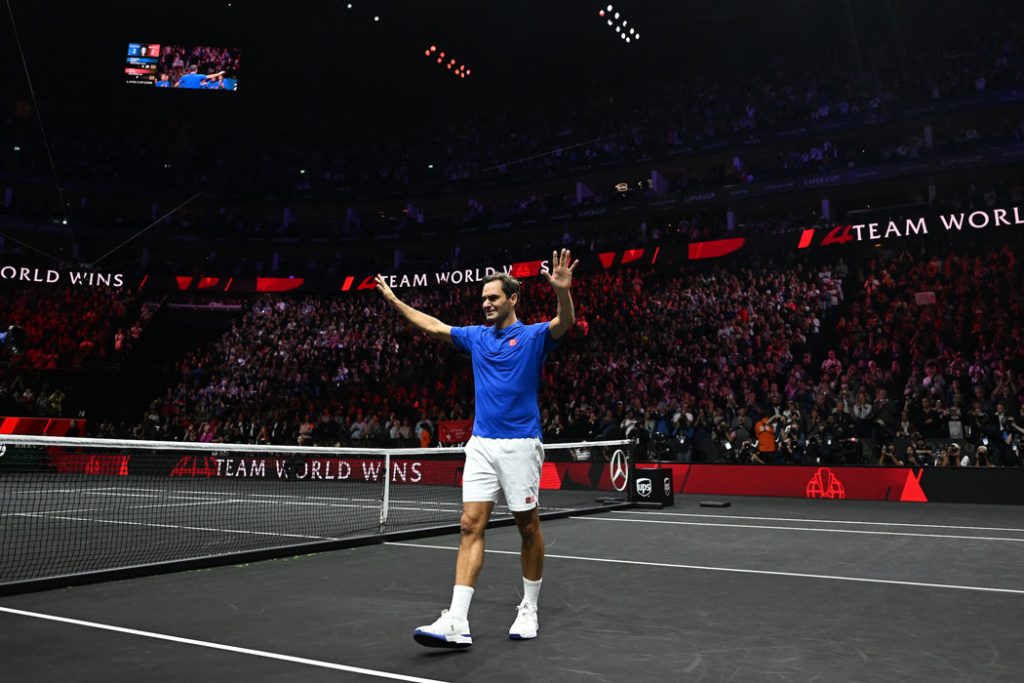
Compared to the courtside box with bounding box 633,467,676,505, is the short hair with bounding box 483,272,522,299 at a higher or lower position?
higher

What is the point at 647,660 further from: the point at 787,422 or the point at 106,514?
the point at 787,422

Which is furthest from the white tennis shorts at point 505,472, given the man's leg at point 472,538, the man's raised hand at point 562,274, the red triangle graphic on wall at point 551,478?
the red triangle graphic on wall at point 551,478

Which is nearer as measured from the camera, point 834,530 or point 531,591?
point 531,591

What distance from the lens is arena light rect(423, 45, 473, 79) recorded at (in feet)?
137

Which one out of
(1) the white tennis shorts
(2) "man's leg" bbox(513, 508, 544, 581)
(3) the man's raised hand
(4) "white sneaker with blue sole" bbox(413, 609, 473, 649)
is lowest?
(4) "white sneaker with blue sole" bbox(413, 609, 473, 649)

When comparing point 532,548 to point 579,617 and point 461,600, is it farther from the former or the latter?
point 579,617

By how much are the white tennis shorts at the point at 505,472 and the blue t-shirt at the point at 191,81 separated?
144 feet

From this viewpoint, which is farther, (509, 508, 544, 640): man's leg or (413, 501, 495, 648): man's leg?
(509, 508, 544, 640): man's leg

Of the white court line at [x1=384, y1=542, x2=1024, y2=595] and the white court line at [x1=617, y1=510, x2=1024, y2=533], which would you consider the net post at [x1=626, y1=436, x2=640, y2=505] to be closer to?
the white court line at [x1=617, y1=510, x2=1024, y2=533]

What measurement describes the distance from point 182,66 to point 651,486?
3899 centimetres

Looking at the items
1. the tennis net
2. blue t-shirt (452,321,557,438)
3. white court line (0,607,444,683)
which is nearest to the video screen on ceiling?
the tennis net

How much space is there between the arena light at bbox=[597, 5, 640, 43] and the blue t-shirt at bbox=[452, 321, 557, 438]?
116 feet

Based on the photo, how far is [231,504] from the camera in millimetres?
14734

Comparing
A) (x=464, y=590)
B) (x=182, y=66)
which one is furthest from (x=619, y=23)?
(x=464, y=590)
